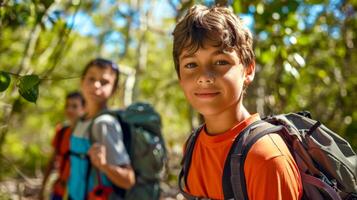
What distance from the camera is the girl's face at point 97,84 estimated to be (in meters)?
3.68

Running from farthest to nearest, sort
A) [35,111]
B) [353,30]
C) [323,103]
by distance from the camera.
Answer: [35,111] → [323,103] → [353,30]

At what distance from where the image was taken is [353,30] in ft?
14.9

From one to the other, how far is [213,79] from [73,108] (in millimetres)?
4197

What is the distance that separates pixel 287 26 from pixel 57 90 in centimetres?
858

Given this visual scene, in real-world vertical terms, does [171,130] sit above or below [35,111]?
below

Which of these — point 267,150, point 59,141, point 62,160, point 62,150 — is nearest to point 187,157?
point 267,150

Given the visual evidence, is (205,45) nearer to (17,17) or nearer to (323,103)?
(17,17)

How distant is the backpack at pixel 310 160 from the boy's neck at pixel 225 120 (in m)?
0.15

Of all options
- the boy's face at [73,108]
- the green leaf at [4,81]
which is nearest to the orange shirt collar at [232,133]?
the green leaf at [4,81]

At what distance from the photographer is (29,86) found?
189 cm

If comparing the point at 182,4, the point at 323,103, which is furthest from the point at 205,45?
the point at 323,103

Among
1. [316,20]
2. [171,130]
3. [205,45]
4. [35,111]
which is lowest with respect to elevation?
[171,130]

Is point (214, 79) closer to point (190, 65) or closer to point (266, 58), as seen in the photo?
point (190, 65)

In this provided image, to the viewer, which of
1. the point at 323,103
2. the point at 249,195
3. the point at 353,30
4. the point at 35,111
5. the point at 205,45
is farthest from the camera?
the point at 35,111
